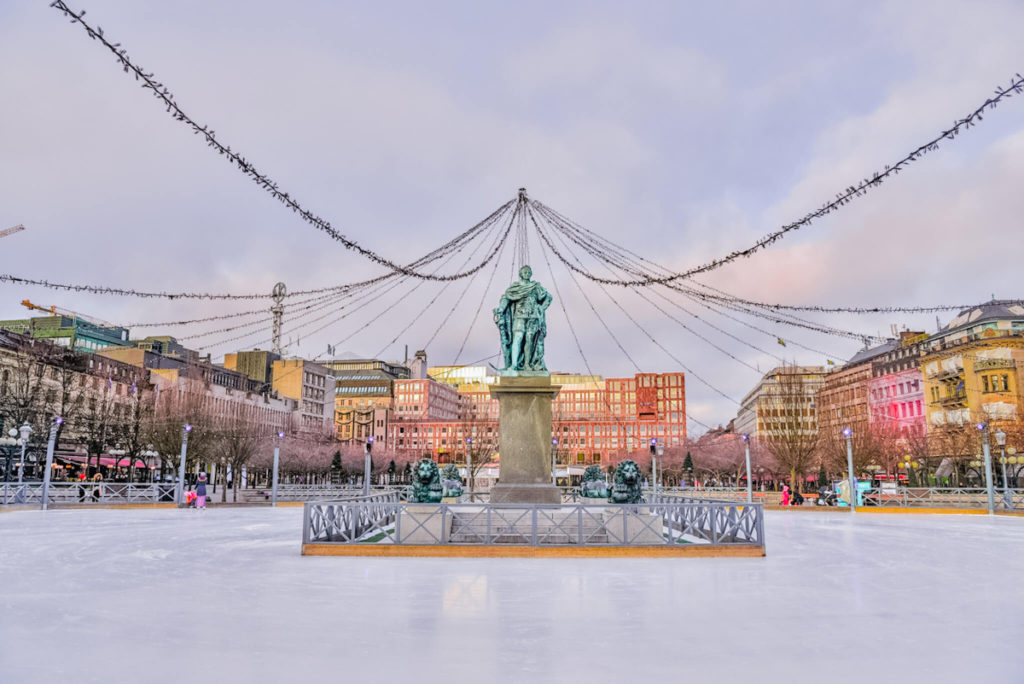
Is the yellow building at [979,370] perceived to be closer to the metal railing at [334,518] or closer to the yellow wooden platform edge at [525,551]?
the yellow wooden platform edge at [525,551]

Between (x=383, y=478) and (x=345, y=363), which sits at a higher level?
(x=345, y=363)

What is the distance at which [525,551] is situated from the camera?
1574cm

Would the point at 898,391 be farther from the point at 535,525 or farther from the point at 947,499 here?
the point at 535,525

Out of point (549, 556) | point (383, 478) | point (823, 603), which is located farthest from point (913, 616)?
point (383, 478)

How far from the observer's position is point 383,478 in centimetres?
11669

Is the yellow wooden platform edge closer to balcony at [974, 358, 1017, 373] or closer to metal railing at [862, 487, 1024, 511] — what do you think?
metal railing at [862, 487, 1024, 511]

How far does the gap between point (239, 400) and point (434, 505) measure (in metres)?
94.8

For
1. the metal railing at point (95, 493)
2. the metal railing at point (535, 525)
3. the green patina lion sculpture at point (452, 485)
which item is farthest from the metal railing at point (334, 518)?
the metal railing at point (95, 493)

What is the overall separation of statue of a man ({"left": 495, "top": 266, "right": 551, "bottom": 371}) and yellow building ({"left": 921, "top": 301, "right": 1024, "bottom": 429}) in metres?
55.8

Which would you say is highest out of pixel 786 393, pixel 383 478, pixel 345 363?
pixel 345 363

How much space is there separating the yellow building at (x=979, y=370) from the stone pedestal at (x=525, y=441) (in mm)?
57024

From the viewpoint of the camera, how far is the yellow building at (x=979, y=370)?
219ft

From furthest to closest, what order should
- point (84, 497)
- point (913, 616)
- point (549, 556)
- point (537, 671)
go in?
1. point (84, 497)
2. point (549, 556)
3. point (913, 616)
4. point (537, 671)

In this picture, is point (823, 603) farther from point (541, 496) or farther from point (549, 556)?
point (541, 496)
